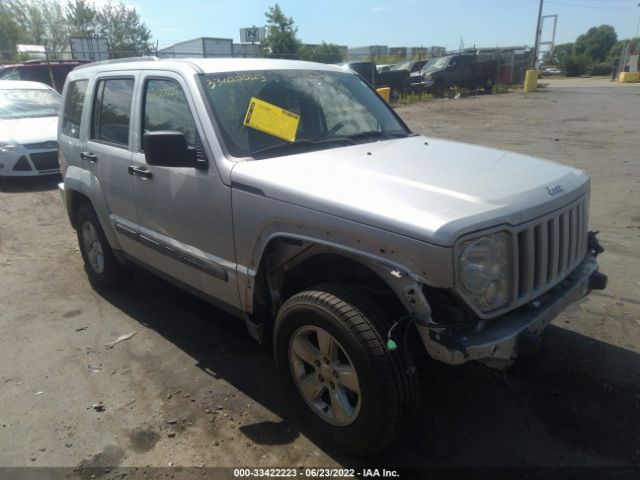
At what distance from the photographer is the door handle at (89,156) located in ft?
13.8

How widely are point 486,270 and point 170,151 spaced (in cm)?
187

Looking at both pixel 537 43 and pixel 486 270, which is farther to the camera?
pixel 537 43

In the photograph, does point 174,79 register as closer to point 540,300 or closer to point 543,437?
point 540,300

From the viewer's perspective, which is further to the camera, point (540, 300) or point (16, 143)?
point (16, 143)

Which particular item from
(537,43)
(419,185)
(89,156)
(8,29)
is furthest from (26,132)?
(8,29)

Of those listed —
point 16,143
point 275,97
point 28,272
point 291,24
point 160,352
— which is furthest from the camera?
point 291,24

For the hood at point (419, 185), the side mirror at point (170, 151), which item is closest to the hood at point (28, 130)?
the side mirror at point (170, 151)

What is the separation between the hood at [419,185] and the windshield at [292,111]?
0.19 metres

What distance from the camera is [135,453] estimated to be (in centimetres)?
278

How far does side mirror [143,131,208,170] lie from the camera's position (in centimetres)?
292

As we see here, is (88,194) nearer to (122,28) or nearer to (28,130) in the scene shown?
(28,130)

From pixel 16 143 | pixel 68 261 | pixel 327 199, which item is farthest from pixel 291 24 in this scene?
pixel 327 199

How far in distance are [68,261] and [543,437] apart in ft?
16.5

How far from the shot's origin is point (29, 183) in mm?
9414
